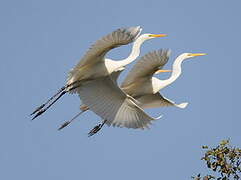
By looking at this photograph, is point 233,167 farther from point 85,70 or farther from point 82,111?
point 82,111

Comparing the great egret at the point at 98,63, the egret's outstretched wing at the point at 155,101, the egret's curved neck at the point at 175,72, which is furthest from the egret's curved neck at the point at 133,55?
the egret's outstretched wing at the point at 155,101

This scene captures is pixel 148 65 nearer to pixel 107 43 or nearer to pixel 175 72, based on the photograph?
pixel 175 72

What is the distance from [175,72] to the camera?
2258 cm

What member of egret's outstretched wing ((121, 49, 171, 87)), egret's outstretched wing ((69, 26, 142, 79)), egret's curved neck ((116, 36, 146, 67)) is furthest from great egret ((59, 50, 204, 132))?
egret's outstretched wing ((69, 26, 142, 79))

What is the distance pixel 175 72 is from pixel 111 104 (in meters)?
3.47

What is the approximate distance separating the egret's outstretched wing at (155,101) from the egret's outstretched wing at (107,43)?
378 centimetres

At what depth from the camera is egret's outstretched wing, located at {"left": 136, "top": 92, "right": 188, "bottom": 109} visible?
22406 mm

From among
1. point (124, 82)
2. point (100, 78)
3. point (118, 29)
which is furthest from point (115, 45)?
point (124, 82)

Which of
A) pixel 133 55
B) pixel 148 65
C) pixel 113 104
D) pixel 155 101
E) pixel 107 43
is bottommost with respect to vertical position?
pixel 155 101

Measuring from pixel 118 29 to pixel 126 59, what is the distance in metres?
2.75

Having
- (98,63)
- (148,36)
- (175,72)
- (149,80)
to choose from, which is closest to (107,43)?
(98,63)

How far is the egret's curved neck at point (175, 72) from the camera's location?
72.3 ft

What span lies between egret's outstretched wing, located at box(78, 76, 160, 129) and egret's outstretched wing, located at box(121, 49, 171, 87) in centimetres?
144

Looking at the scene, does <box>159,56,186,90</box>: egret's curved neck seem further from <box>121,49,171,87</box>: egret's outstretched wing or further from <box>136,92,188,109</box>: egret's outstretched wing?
<box>121,49,171,87</box>: egret's outstretched wing
